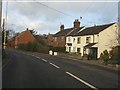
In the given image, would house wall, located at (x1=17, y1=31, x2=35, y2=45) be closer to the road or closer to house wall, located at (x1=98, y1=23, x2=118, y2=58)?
house wall, located at (x1=98, y1=23, x2=118, y2=58)

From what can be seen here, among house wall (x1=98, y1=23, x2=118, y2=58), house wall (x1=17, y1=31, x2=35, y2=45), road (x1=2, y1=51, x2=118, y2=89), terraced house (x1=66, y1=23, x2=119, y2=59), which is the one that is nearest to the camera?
road (x1=2, y1=51, x2=118, y2=89)

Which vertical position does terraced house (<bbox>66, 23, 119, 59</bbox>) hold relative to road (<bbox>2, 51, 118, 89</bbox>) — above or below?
above

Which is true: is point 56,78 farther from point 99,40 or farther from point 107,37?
point 107,37

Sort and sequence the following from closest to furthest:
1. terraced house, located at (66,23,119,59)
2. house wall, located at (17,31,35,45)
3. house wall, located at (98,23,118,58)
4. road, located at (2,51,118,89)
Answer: road, located at (2,51,118,89) → terraced house, located at (66,23,119,59) → house wall, located at (98,23,118,58) → house wall, located at (17,31,35,45)

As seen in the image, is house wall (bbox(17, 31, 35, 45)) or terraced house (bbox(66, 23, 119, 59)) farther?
house wall (bbox(17, 31, 35, 45))

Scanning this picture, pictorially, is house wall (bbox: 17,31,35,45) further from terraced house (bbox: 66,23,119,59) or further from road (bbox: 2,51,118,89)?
road (bbox: 2,51,118,89)

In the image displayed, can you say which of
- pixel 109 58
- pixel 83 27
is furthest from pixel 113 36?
pixel 109 58

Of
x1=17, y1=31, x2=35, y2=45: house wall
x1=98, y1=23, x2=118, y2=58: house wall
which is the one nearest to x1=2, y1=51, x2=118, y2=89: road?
x1=98, y1=23, x2=118, y2=58: house wall

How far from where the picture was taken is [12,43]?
13750cm

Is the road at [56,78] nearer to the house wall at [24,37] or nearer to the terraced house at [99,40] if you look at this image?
Result: the terraced house at [99,40]

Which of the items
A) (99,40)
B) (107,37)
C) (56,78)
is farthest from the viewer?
(107,37)

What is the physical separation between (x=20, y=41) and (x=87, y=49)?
65.5 metres

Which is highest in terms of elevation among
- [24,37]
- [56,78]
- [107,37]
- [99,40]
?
[24,37]

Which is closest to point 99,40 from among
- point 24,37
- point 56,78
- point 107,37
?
point 107,37
